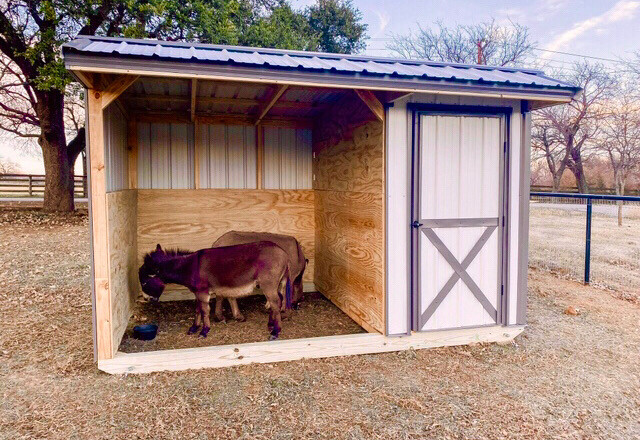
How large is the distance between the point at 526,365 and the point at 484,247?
3.78 feet

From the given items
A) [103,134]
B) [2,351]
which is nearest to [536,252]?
[103,134]

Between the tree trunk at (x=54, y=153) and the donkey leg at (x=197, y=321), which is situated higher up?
the tree trunk at (x=54, y=153)

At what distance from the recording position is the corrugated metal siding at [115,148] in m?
3.85

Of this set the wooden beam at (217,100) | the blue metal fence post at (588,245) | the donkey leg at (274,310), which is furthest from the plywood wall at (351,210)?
the blue metal fence post at (588,245)

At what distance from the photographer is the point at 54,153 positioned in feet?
43.7

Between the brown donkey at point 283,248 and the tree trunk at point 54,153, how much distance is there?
10.2 metres

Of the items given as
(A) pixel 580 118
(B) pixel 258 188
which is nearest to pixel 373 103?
(B) pixel 258 188

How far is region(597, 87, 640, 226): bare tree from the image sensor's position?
18688mm

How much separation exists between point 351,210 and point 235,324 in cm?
188

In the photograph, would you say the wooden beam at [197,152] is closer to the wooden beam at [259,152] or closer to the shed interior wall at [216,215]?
the shed interior wall at [216,215]

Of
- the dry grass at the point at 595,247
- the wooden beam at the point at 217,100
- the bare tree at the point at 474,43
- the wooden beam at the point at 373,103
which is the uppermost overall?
the bare tree at the point at 474,43

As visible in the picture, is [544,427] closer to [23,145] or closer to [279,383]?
[279,383]

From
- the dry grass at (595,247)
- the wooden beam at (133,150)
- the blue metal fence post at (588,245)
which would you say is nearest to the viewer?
the wooden beam at (133,150)

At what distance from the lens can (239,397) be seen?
10.8 feet
